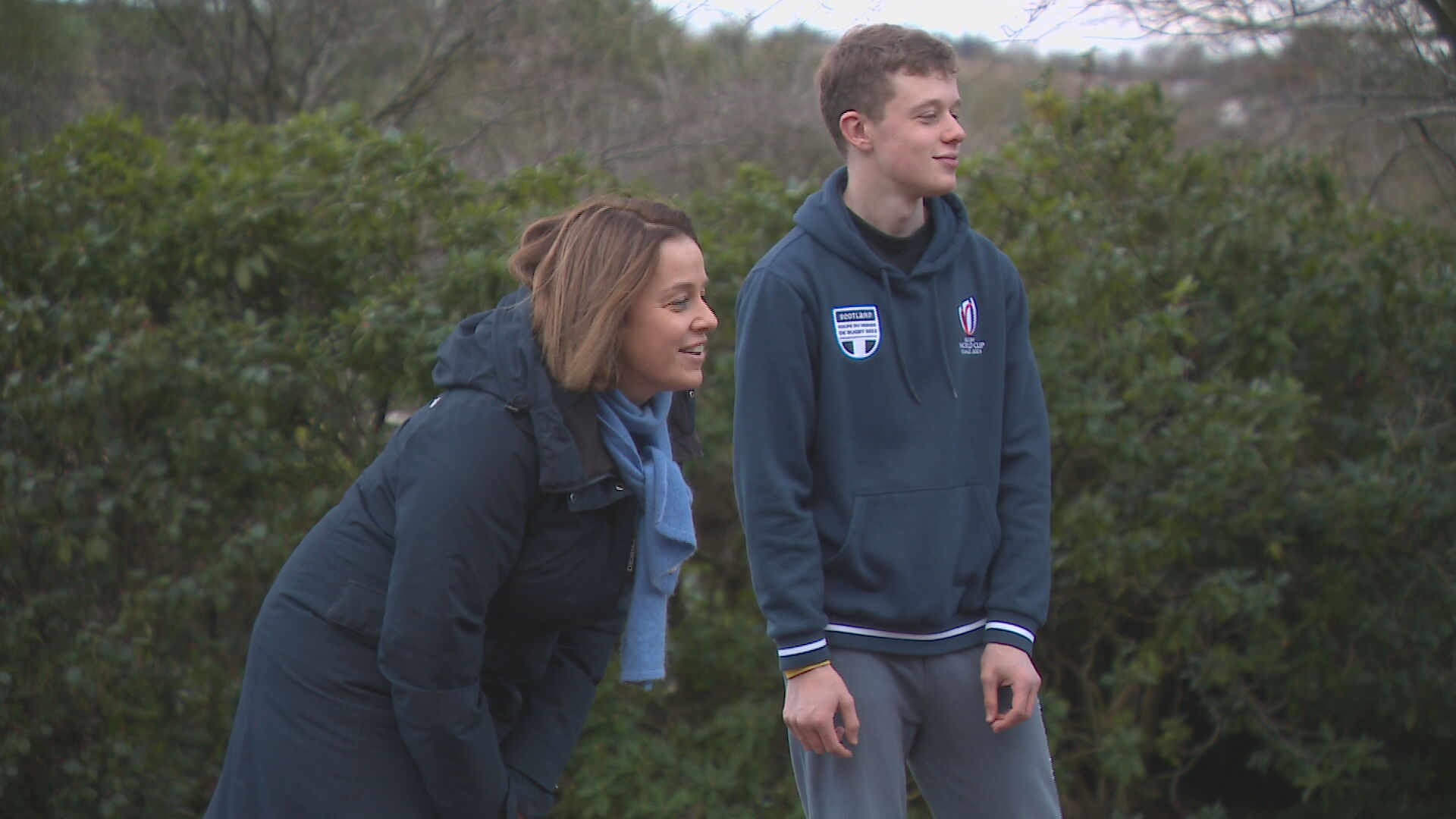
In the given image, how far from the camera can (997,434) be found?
9.25 ft

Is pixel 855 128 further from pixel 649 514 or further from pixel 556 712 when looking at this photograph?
pixel 556 712

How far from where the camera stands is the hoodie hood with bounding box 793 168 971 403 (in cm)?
274

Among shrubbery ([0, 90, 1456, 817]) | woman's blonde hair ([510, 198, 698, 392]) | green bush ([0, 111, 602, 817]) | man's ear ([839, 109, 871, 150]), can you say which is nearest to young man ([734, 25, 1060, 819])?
man's ear ([839, 109, 871, 150])

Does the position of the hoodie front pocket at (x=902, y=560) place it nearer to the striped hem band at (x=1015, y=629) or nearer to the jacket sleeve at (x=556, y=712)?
the striped hem band at (x=1015, y=629)

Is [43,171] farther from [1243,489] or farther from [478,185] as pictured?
[1243,489]

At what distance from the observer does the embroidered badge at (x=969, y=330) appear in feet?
9.21

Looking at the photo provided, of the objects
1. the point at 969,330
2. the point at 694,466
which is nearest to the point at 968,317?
the point at 969,330

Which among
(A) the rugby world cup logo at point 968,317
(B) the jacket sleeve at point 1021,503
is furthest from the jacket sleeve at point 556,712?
(A) the rugby world cup logo at point 968,317

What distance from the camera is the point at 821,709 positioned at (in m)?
2.56

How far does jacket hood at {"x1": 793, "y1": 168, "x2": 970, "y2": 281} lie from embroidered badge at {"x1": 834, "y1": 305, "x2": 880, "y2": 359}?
0.09 meters

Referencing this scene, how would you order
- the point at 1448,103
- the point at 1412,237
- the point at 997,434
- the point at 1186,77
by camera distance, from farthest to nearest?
the point at 1186,77 < the point at 1412,237 < the point at 1448,103 < the point at 997,434

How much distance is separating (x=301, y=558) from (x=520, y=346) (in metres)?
0.54

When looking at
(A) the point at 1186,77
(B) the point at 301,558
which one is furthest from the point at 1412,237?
(A) the point at 1186,77

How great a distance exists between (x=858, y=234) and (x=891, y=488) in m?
0.49
